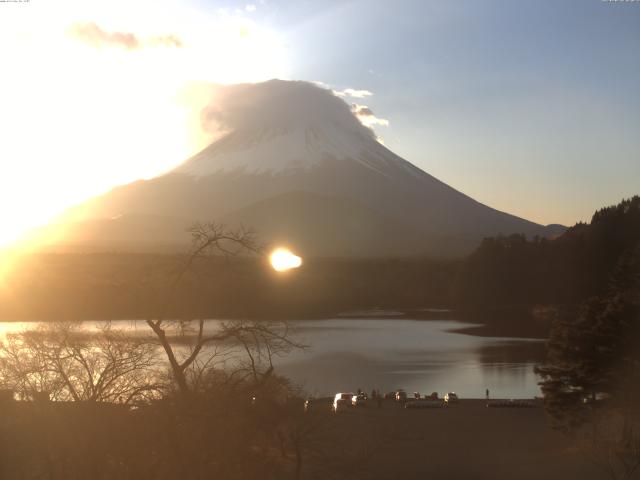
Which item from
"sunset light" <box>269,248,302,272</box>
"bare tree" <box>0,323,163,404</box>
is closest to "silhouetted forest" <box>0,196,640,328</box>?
"sunset light" <box>269,248,302,272</box>

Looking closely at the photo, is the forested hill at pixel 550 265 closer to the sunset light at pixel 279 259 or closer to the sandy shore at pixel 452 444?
the sunset light at pixel 279 259

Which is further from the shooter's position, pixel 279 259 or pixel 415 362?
pixel 415 362

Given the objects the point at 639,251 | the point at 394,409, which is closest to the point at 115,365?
the point at 394,409

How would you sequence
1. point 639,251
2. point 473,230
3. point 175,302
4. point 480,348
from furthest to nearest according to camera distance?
point 473,230
point 480,348
point 639,251
point 175,302

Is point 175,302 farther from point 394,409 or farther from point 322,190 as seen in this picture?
point 322,190

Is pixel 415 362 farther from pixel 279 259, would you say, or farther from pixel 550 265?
pixel 550 265

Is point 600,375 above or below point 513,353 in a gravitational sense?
above

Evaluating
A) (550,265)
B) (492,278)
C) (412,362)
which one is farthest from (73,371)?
(492,278)

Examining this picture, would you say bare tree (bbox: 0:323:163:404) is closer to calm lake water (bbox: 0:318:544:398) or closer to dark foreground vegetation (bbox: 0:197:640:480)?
dark foreground vegetation (bbox: 0:197:640:480)
